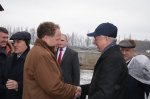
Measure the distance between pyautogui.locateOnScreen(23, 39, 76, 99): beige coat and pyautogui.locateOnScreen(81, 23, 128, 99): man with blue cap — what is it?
0.40 meters

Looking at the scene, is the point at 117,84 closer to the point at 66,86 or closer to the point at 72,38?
the point at 66,86

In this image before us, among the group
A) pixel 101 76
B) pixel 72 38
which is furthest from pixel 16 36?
pixel 72 38

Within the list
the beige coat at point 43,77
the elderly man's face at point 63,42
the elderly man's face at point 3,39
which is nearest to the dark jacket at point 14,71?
the elderly man's face at point 3,39

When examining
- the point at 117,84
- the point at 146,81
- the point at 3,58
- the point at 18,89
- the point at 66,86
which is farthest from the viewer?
the point at 3,58

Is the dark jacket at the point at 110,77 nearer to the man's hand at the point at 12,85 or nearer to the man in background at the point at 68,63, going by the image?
the man's hand at the point at 12,85

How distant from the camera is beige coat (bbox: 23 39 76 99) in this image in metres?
4.95

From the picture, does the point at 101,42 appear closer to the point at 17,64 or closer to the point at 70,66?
the point at 17,64

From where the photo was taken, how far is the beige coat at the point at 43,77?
4945mm

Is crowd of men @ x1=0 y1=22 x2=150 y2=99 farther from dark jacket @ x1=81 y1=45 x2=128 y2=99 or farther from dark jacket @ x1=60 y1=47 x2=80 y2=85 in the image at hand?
dark jacket @ x1=60 y1=47 x2=80 y2=85

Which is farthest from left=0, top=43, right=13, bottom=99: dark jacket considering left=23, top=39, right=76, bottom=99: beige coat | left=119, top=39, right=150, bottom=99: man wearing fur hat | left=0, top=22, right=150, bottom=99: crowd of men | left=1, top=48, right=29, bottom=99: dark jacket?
left=119, top=39, right=150, bottom=99: man wearing fur hat

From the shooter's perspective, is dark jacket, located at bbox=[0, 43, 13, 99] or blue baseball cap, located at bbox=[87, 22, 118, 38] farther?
dark jacket, located at bbox=[0, 43, 13, 99]

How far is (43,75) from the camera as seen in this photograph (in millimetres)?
4949

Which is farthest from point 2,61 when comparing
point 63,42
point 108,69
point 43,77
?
point 108,69

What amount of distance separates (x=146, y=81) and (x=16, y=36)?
2.18 m
